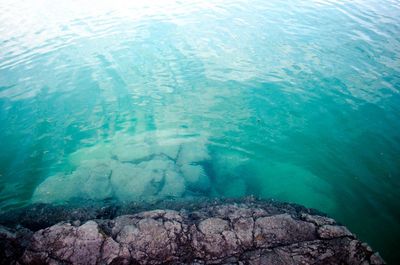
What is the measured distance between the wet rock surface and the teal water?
2.23 metres

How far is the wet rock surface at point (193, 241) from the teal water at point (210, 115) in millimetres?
2233

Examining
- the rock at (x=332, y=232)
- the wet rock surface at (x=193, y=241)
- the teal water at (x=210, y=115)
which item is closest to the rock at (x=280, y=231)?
the wet rock surface at (x=193, y=241)

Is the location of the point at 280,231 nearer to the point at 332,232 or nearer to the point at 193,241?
the point at 332,232

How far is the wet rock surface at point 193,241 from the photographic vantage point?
12.7ft

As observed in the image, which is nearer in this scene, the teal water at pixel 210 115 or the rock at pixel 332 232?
the rock at pixel 332 232

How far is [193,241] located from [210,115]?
5778mm

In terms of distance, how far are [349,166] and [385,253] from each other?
101 inches

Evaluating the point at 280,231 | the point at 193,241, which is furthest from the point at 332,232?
the point at 193,241

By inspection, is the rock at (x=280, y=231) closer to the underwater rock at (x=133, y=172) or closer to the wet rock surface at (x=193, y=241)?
the wet rock surface at (x=193, y=241)

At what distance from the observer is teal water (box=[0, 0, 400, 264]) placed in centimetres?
707

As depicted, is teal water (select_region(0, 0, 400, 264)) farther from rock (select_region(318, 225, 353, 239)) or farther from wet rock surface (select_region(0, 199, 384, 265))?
rock (select_region(318, 225, 353, 239))

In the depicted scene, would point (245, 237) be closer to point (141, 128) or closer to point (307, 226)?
point (307, 226)

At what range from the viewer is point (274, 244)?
4.05 m

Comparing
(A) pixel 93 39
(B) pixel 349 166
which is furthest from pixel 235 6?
(B) pixel 349 166
